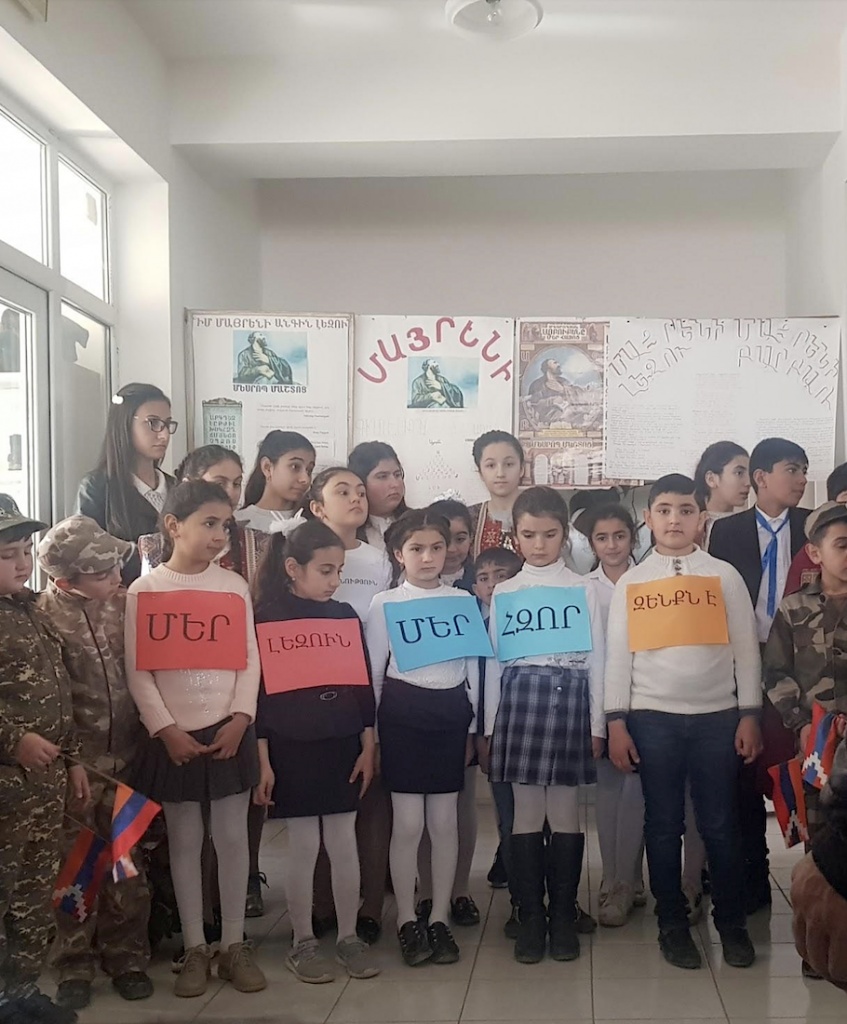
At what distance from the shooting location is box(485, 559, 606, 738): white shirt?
3053 millimetres

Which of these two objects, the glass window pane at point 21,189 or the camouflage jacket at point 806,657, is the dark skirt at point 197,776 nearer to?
the camouflage jacket at point 806,657

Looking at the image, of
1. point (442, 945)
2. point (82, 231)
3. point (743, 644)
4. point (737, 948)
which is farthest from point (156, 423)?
point (737, 948)

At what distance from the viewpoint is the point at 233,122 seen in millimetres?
4180

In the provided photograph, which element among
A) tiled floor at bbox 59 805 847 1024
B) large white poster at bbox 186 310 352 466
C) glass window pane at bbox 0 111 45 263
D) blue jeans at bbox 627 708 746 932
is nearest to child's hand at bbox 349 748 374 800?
tiled floor at bbox 59 805 847 1024

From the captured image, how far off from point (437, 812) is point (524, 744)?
11.9 inches

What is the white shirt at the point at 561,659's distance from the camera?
305 centimetres

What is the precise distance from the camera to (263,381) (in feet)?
13.8

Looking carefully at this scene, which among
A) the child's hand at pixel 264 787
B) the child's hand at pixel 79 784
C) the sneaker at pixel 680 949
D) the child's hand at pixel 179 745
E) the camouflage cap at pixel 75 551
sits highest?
the camouflage cap at pixel 75 551

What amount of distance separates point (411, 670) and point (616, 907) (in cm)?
97

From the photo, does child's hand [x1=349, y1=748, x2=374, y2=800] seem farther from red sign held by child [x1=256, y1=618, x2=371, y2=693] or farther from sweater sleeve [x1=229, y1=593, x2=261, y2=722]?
sweater sleeve [x1=229, y1=593, x2=261, y2=722]

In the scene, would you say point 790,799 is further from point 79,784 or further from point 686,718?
point 79,784

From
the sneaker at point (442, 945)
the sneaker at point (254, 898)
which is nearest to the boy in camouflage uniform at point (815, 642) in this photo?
the sneaker at point (442, 945)

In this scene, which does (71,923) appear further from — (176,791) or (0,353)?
(0,353)

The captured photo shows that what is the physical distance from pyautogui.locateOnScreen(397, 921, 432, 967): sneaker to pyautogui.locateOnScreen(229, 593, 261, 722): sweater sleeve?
711mm
